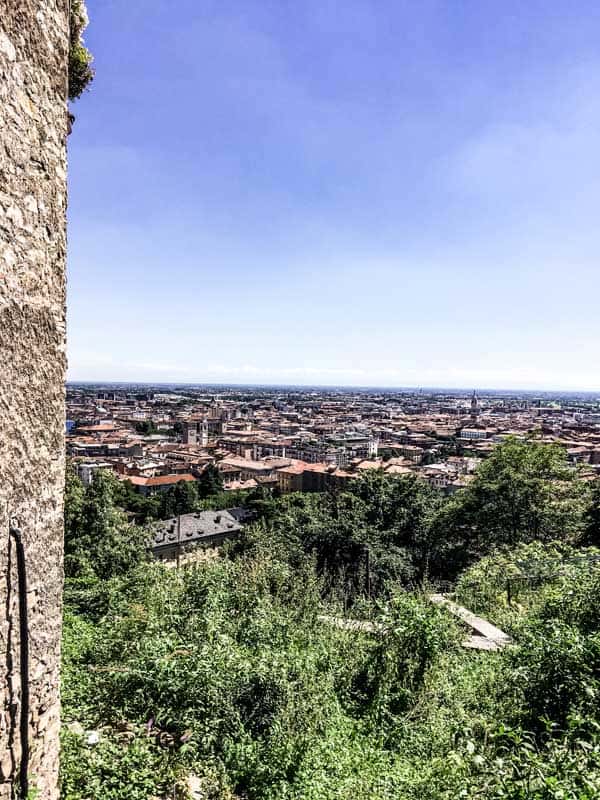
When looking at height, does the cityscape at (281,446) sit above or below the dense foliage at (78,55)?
below

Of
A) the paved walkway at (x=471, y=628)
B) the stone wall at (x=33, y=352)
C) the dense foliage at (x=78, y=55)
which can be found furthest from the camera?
the paved walkway at (x=471, y=628)

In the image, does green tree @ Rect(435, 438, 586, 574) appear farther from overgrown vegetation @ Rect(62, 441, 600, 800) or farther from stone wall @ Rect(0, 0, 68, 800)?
stone wall @ Rect(0, 0, 68, 800)

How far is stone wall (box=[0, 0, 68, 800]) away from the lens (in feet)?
7.34

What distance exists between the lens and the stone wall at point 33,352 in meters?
2.24

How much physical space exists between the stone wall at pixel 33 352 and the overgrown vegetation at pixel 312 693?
1534 millimetres

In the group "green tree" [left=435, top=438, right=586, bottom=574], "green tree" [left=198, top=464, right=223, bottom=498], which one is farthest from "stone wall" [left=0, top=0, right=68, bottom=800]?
"green tree" [left=198, top=464, right=223, bottom=498]

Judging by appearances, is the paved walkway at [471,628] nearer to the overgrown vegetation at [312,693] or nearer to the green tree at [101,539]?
the overgrown vegetation at [312,693]

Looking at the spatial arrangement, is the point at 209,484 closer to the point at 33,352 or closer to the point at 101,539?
the point at 101,539

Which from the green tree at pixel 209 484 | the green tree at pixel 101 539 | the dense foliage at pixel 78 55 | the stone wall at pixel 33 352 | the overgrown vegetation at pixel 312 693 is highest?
A: the dense foliage at pixel 78 55

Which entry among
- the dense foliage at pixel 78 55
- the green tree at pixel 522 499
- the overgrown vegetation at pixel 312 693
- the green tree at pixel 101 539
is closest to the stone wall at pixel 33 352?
the dense foliage at pixel 78 55

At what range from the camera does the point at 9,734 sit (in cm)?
233

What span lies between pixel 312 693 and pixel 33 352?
14.7 feet

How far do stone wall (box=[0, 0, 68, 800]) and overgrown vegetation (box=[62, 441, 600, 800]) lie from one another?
60.4 inches

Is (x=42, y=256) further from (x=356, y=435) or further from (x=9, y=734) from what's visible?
(x=356, y=435)
